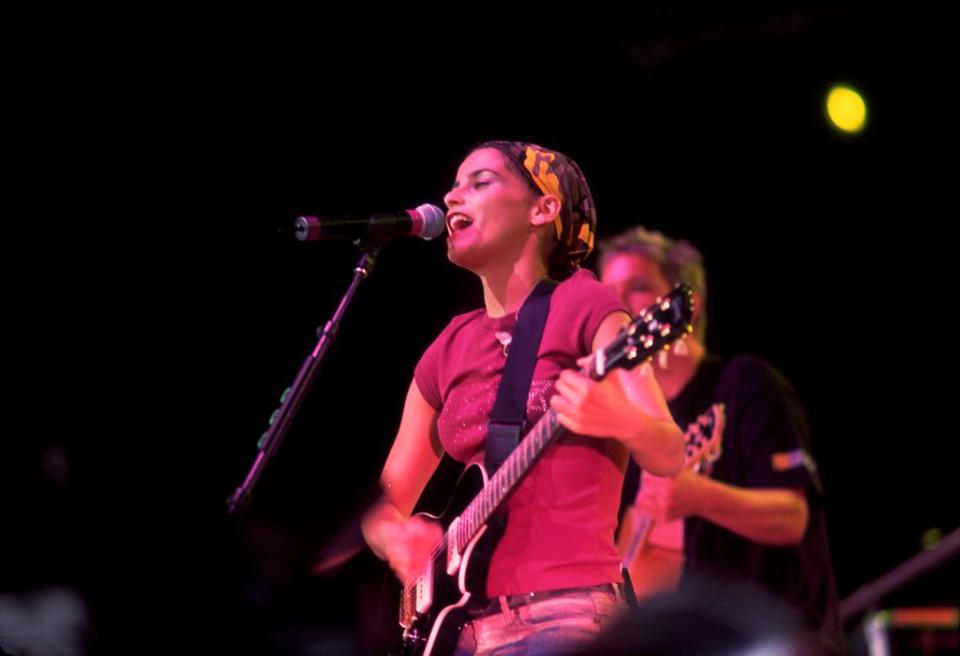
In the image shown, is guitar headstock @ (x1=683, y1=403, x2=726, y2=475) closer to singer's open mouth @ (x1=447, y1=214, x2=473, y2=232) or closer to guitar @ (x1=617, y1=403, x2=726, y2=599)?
guitar @ (x1=617, y1=403, x2=726, y2=599)

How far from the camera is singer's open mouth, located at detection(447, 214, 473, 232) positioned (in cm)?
282

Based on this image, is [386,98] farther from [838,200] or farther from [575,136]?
[838,200]

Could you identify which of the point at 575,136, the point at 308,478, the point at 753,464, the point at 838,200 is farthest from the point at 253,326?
the point at 838,200

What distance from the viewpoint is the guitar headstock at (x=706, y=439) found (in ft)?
13.6

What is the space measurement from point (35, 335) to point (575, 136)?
3.25m

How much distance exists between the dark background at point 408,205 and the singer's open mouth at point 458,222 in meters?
2.31

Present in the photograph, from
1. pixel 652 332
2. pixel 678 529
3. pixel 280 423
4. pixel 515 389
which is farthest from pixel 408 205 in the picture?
pixel 652 332

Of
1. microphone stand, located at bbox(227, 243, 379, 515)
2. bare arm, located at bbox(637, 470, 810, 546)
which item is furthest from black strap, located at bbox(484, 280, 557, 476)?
bare arm, located at bbox(637, 470, 810, 546)

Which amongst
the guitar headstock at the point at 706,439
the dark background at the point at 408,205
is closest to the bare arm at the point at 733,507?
the guitar headstock at the point at 706,439

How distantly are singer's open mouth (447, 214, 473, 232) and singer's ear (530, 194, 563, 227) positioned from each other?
17cm

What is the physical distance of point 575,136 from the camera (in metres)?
6.31

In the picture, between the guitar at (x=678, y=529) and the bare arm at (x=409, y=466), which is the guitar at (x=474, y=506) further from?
the guitar at (x=678, y=529)

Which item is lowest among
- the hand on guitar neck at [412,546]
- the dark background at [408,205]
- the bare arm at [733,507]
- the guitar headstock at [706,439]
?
the hand on guitar neck at [412,546]

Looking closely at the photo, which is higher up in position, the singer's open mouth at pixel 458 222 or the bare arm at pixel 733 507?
the singer's open mouth at pixel 458 222
